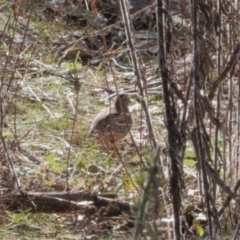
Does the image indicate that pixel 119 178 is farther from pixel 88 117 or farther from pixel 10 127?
pixel 88 117

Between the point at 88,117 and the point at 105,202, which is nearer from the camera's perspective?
the point at 105,202

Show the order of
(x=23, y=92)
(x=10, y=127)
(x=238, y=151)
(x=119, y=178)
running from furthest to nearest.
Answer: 1. (x=23, y=92)
2. (x=10, y=127)
3. (x=119, y=178)
4. (x=238, y=151)

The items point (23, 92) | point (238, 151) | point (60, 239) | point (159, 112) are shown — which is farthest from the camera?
point (23, 92)

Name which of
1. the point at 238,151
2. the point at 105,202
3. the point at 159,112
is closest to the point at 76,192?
the point at 105,202

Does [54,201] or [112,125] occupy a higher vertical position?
[112,125]

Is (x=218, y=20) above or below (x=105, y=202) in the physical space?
above

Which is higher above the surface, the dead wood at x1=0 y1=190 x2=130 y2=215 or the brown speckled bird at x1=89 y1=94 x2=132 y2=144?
the brown speckled bird at x1=89 y1=94 x2=132 y2=144

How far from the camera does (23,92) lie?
7449 mm

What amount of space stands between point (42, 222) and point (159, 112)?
7.33 feet

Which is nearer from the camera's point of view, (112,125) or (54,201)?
(54,201)

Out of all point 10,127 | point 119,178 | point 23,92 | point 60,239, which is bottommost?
point 60,239

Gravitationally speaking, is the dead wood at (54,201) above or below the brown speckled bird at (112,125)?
Answer: below

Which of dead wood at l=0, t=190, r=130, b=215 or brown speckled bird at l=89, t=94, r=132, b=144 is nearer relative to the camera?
dead wood at l=0, t=190, r=130, b=215

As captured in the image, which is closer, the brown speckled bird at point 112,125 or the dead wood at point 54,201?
the dead wood at point 54,201
